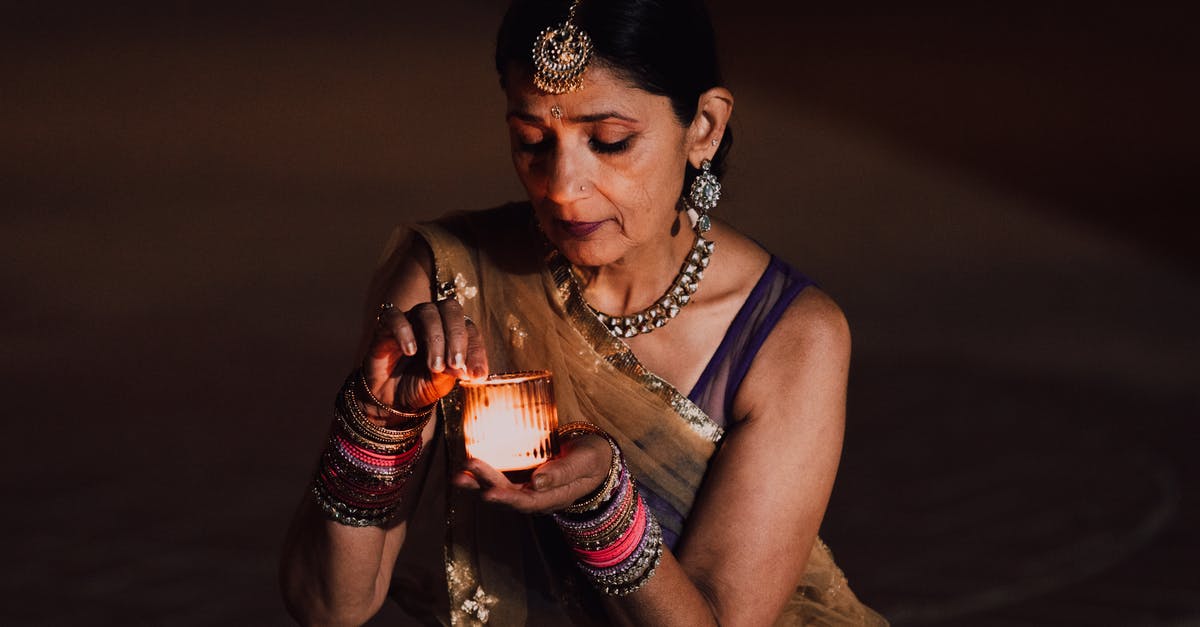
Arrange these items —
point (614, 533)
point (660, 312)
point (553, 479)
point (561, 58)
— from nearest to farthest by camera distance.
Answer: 1. point (553, 479)
2. point (614, 533)
3. point (561, 58)
4. point (660, 312)

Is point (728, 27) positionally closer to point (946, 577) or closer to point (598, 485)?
point (946, 577)

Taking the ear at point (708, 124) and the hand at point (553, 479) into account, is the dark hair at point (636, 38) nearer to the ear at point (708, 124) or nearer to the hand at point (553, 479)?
the ear at point (708, 124)

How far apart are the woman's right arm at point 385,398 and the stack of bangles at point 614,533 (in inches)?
7.9

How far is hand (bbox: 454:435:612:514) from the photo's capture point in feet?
5.62

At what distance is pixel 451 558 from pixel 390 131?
7.61 meters

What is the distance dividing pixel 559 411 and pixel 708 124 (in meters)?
0.48

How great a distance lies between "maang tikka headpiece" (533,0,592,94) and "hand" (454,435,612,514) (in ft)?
1.52

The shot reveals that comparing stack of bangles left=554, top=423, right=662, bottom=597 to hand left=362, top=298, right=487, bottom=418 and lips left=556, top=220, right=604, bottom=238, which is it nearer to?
hand left=362, top=298, right=487, bottom=418

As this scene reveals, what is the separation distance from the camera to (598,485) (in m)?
1.85

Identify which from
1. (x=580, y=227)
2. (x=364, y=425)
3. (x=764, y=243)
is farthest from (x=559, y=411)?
(x=764, y=243)

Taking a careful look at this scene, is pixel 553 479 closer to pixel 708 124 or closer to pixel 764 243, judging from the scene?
pixel 708 124

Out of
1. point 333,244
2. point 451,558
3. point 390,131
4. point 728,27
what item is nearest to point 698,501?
point 451,558

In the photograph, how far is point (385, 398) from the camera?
6.35 ft

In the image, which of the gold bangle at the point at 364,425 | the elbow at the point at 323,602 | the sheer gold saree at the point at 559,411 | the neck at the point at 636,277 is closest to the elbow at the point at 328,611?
the elbow at the point at 323,602
